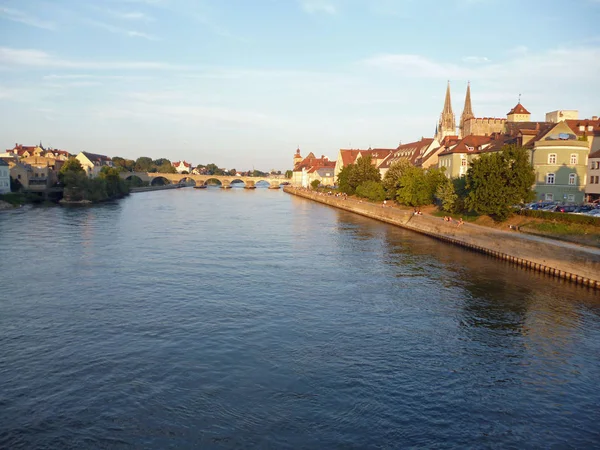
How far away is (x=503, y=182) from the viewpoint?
135 feet

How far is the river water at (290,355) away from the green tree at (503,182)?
9943 mm

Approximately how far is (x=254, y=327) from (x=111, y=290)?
9314mm

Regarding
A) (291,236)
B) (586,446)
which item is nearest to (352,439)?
(586,446)

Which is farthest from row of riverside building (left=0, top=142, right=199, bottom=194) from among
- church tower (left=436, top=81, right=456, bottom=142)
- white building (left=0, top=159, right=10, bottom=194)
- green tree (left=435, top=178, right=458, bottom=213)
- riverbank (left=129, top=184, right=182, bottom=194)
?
church tower (left=436, top=81, right=456, bottom=142)

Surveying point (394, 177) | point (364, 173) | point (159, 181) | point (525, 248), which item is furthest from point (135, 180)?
point (525, 248)

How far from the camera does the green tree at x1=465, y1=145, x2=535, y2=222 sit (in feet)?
134

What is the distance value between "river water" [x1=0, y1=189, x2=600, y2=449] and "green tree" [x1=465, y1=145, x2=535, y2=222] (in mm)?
9943

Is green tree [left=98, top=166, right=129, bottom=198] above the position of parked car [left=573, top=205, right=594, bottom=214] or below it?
above

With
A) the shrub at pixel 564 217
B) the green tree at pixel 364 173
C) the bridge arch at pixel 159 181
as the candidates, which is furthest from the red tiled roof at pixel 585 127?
the bridge arch at pixel 159 181

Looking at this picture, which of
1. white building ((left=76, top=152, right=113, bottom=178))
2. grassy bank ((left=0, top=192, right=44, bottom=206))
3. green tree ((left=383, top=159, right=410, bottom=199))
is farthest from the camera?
white building ((left=76, top=152, right=113, bottom=178))

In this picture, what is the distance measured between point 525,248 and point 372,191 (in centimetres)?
4673

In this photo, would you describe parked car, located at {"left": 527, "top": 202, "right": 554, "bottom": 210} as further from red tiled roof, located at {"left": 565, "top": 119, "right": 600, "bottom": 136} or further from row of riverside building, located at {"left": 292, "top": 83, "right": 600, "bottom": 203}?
red tiled roof, located at {"left": 565, "top": 119, "right": 600, "bottom": 136}

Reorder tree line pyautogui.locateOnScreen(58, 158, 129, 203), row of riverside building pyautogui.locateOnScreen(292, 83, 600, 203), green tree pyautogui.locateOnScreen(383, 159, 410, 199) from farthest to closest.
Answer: tree line pyautogui.locateOnScreen(58, 158, 129, 203), green tree pyautogui.locateOnScreen(383, 159, 410, 199), row of riverside building pyautogui.locateOnScreen(292, 83, 600, 203)

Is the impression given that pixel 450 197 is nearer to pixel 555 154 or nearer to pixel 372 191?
pixel 555 154
